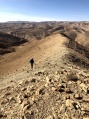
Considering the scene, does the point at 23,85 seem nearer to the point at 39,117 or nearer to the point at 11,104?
the point at 11,104

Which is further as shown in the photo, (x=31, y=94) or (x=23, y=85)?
(x=23, y=85)

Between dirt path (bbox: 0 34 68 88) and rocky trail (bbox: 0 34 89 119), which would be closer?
rocky trail (bbox: 0 34 89 119)

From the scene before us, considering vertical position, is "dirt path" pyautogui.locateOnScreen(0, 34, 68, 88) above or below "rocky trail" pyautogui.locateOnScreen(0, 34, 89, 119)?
below

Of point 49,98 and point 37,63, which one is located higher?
point 49,98

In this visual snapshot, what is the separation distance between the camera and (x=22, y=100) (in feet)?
41.0

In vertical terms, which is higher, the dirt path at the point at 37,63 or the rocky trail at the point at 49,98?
the rocky trail at the point at 49,98

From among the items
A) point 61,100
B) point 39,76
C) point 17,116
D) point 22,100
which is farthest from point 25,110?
point 39,76

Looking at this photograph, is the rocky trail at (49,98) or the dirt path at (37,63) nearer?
the rocky trail at (49,98)

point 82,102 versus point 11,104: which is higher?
point 82,102

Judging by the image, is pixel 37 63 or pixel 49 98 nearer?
pixel 49 98

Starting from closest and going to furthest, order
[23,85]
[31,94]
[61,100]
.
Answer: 1. [61,100]
2. [31,94]
3. [23,85]

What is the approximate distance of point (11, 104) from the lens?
1233 centimetres

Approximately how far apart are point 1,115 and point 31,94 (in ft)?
8.44

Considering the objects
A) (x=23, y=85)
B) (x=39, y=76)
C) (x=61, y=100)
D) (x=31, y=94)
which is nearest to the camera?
(x=61, y=100)
